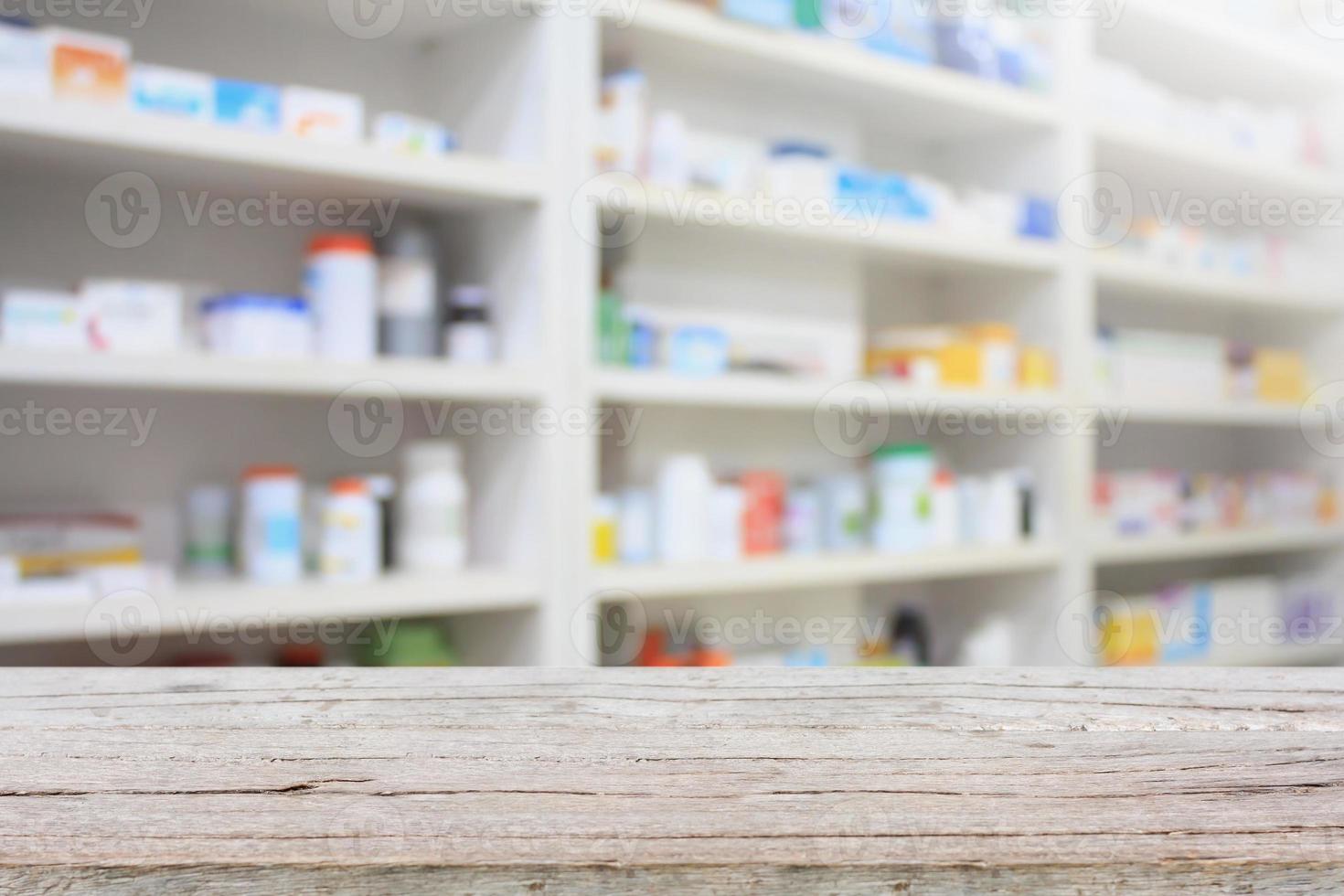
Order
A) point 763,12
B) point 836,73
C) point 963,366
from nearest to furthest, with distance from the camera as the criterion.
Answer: point 763,12
point 836,73
point 963,366

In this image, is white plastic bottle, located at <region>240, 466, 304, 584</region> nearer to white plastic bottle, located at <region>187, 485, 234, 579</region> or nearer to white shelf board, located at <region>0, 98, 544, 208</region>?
white plastic bottle, located at <region>187, 485, 234, 579</region>

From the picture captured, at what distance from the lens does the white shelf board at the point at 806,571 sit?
75.2 inches

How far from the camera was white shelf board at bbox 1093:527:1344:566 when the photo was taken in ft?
8.73

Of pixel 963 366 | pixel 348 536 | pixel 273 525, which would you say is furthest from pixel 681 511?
pixel 963 366

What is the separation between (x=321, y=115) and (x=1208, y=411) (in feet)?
7.20

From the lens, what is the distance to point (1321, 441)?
340 centimetres

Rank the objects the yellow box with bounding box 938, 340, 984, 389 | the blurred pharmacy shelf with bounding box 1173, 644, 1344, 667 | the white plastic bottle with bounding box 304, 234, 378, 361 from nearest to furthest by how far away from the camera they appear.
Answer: the white plastic bottle with bounding box 304, 234, 378, 361, the yellow box with bounding box 938, 340, 984, 389, the blurred pharmacy shelf with bounding box 1173, 644, 1344, 667

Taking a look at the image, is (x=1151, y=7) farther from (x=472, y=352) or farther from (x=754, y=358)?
(x=472, y=352)

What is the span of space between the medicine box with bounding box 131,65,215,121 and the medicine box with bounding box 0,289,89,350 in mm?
272

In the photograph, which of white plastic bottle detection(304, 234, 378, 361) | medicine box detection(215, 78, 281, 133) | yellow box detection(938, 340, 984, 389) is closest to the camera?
medicine box detection(215, 78, 281, 133)

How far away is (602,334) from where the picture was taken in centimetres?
194

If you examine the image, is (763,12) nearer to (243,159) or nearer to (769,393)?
(769,393)

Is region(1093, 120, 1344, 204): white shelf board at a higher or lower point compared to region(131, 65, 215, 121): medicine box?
higher

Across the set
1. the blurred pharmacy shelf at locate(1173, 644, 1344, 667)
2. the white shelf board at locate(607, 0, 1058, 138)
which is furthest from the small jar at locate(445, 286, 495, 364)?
the blurred pharmacy shelf at locate(1173, 644, 1344, 667)
